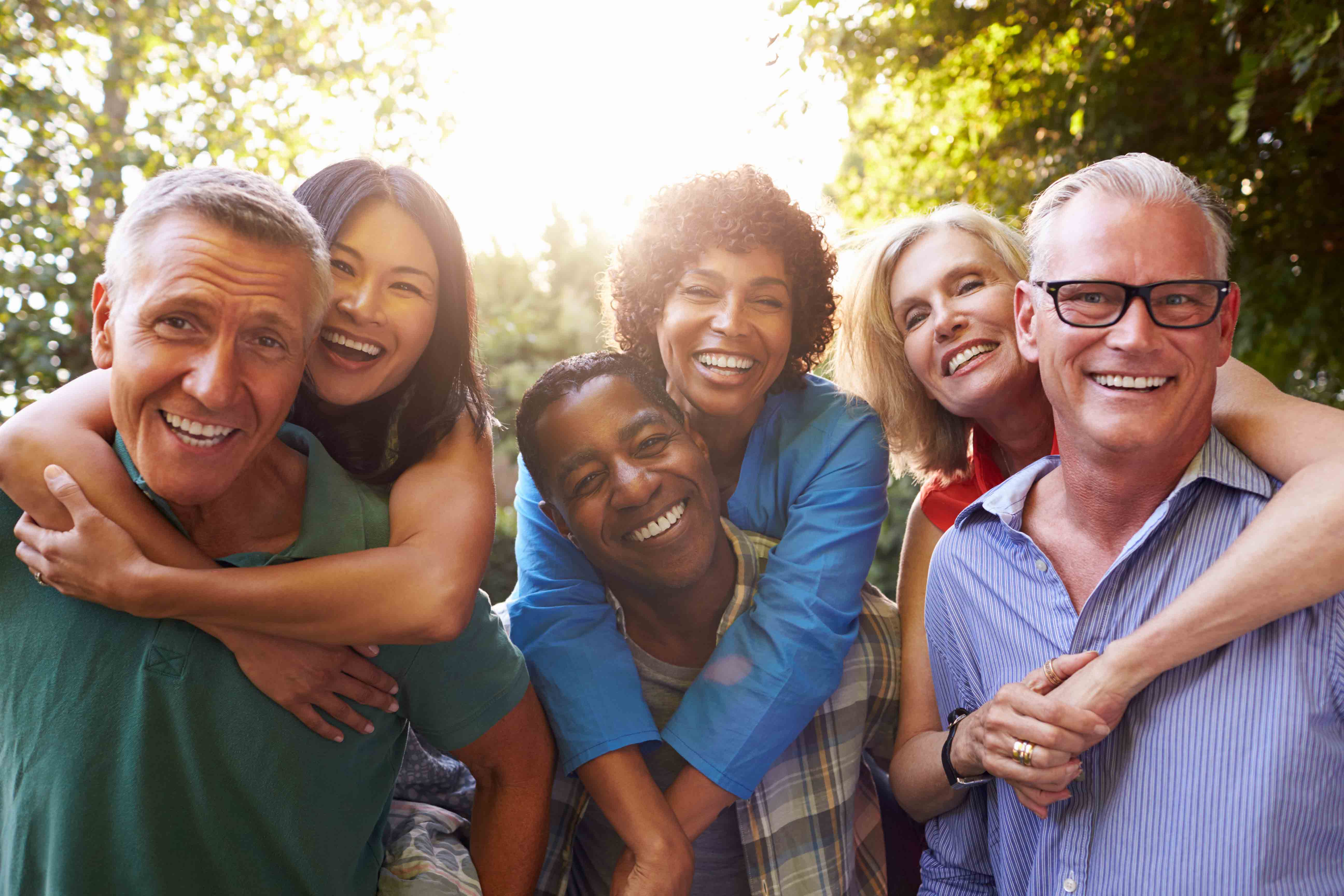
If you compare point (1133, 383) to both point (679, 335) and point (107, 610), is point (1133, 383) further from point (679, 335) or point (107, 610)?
point (107, 610)

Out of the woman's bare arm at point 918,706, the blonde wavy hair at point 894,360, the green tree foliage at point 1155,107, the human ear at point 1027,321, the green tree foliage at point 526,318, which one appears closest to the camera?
the human ear at point 1027,321

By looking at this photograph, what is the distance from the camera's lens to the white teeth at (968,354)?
2762 mm

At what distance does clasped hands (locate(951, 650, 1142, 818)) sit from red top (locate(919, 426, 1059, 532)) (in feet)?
2.73

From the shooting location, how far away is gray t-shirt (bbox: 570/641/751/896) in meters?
2.65

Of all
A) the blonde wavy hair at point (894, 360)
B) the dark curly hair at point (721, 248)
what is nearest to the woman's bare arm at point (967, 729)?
the blonde wavy hair at point (894, 360)

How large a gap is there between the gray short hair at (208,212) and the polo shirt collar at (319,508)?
1.20 ft

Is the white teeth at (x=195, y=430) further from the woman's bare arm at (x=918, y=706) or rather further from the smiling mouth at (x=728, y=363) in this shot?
the woman's bare arm at (x=918, y=706)

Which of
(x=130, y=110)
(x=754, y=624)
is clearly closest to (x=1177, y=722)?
(x=754, y=624)

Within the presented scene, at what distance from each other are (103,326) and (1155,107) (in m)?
4.42

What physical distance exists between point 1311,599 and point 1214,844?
52 cm

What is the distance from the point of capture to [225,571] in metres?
1.83

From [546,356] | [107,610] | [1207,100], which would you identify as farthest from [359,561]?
[546,356]

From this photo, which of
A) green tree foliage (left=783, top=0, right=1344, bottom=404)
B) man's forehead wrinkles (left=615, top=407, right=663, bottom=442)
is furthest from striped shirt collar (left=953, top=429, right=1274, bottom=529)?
green tree foliage (left=783, top=0, right=1344, bottom=404)

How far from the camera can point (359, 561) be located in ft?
6.37
